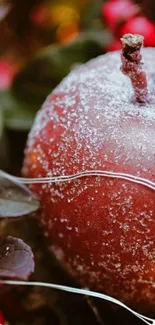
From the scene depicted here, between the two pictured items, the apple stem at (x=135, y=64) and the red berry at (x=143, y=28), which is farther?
the red berry at (x=143, y=28)

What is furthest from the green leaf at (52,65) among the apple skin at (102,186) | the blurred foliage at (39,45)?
the apple skin at (102,186)

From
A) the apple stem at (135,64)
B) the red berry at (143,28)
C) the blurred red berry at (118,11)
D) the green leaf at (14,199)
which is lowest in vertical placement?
the green leaf at (14,199)

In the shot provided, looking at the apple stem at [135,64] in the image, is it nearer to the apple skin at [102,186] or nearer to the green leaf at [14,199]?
the apple skin at [102,186]

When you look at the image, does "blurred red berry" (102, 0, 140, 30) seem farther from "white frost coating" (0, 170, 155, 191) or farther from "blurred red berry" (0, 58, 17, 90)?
"white frost coating" (0, 170, 155, 191)

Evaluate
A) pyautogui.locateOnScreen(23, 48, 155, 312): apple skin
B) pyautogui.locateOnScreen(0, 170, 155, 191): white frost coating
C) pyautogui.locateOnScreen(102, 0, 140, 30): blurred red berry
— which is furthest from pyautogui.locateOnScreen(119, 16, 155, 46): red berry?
pyautogui.locateOnScreen(0, 170, 155, 191): white frost coating

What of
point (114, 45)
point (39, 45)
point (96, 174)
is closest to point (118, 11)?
point (114, 45)

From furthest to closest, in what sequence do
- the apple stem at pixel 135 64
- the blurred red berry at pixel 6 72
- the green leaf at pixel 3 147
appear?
the blurred red berry at pixel 6 72
the green leaf at pixel 3 147
the apple stem at pixel 135 64
